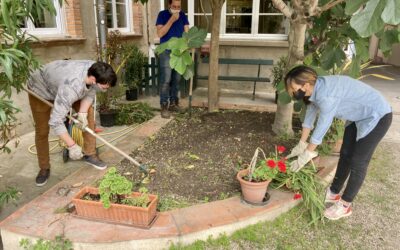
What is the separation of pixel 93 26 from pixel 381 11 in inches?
190

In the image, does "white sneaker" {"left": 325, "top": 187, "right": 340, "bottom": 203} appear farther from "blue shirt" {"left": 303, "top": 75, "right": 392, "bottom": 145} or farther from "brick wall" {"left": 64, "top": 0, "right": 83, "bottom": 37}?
"brick wall" {"left": 64, "top": 0, "right": 83, "bottom": 37}

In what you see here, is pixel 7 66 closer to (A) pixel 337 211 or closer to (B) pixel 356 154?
(B) pixel 356 154

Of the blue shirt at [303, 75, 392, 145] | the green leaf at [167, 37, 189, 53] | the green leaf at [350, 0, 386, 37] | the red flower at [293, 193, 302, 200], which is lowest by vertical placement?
the red flower at [293, 193, 302, 200]

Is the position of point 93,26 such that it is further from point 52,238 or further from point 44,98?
point 52,238

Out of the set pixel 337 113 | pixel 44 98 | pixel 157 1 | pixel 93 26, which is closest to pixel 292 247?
pixel 337 113

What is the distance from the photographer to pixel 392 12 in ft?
5.54

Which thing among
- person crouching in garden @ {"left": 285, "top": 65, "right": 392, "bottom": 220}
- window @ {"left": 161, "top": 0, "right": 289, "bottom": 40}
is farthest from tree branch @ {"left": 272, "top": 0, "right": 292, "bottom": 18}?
window @ {"left": 161, "top": 0, "right": 289, "bottom": 40}

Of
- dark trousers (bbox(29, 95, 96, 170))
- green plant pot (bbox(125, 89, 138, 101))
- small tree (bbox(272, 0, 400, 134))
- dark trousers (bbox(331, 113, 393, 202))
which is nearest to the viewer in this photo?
dark trousers (bbox(331, 113, 393, 202))

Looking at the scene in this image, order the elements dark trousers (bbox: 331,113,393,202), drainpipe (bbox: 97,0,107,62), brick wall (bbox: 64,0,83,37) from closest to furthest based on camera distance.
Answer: dark trousers (bbox: 331,113,393,202) → drainpipe (bbox: 97,0,107,62) → brick wall (bbox: 64,0,83,37)

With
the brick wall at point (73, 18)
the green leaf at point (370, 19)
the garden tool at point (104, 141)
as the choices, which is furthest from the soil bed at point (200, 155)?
the brick wall at point (73, 18)

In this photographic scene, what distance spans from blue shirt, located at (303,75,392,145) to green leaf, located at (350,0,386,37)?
53cm

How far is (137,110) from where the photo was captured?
5004 mm

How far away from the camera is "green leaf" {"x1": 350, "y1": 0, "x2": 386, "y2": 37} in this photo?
1.77 m

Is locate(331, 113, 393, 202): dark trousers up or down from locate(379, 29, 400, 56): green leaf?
down
